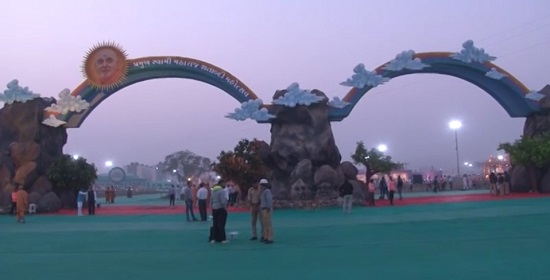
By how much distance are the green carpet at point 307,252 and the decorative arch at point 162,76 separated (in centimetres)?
1589

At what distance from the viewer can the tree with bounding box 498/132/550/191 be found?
114ft

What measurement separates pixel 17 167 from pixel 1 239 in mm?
16519

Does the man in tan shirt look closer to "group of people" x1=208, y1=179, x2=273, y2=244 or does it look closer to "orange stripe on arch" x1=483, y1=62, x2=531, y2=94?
"group of people" x1=208, y1=179, x2=273, y2=244

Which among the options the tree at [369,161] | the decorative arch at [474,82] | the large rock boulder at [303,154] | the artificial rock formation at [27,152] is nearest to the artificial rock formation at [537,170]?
the decorative arch at [474,82]

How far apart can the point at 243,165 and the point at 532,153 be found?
16.0m

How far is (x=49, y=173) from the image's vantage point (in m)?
32.9

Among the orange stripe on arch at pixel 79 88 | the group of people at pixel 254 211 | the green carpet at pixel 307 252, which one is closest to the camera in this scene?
the green carpet at pixel 307 252

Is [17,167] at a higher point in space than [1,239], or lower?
higher

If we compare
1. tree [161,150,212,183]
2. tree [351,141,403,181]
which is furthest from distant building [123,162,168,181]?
tree [351,141,403,181]

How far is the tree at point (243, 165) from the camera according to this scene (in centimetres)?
3150

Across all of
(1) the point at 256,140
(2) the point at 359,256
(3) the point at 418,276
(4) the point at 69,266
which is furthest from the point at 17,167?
(3) the point at 418,276

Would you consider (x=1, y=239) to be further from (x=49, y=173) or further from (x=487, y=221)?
(x=49, y=173)

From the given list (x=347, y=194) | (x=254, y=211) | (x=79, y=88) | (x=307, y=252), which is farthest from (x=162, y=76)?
(x=307, y=252)

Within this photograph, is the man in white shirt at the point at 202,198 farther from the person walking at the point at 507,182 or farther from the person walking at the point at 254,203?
the person walking at the point at 507,182
